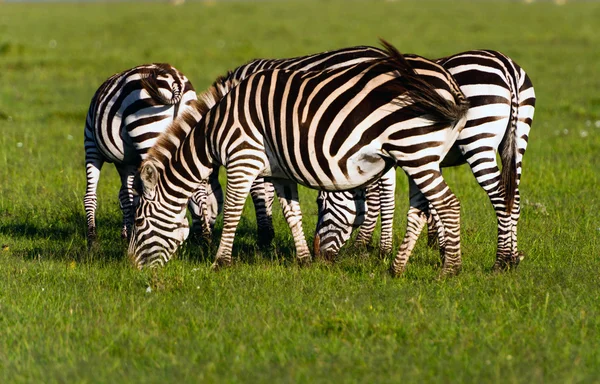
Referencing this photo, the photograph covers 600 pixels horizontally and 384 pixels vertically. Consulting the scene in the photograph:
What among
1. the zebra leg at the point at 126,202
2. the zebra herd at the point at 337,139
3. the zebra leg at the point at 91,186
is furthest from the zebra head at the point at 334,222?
the zebra leg at the point at 91,186

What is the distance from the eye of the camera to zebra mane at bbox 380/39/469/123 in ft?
22.2

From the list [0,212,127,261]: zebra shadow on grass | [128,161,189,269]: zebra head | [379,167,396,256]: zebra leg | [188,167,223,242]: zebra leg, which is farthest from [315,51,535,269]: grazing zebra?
[0,212,127,261]: zebra shadow on grass

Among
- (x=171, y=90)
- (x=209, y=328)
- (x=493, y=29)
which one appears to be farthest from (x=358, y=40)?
(x=209, y=328)

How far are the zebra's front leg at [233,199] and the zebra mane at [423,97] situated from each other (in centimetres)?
148

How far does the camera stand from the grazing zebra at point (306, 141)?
22.7 feet

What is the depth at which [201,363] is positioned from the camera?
17.4 ft

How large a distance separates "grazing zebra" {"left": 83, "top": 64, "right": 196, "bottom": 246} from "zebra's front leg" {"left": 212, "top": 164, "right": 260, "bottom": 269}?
1.20 meters

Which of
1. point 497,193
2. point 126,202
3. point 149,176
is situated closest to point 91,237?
point 126,202

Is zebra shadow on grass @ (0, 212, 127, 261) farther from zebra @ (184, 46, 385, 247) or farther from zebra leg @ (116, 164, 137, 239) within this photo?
zebra @ (184, 46, 385, 247)

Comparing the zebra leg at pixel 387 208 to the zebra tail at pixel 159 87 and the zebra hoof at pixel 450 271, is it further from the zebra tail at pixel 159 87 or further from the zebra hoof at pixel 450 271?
the zebra tail at pixel 159 87

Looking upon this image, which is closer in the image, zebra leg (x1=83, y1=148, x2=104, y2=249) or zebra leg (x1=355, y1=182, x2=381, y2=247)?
zebra leg (x1=355, y1=182, x2=381, y2=247)

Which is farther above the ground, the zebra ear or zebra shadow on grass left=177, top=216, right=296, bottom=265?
the zebra ear

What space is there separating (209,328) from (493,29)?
3894cm

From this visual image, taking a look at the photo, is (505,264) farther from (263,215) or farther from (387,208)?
(263,215)
